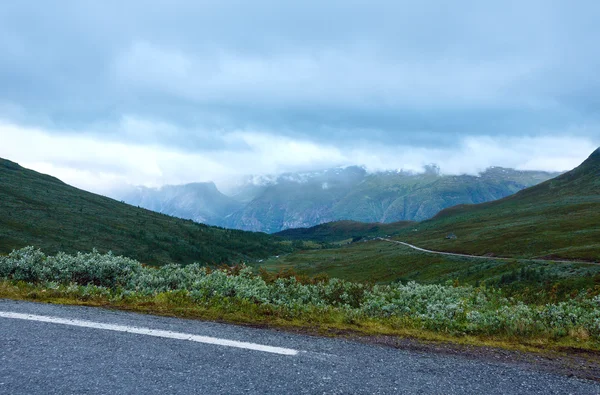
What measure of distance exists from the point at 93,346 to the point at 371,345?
546cm

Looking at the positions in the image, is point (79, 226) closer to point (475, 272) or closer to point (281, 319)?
point (475, 272)

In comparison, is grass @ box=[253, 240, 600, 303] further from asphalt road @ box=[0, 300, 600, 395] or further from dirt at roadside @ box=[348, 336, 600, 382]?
asphalt road @ box=[0, 300, 600, 395]

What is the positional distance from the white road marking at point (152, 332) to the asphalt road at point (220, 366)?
0.8 inches

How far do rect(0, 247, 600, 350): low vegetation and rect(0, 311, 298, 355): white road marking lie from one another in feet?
6.78

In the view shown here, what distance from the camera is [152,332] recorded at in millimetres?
8680

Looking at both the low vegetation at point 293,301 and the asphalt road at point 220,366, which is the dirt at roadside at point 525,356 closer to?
the asphalt road at point 220,366

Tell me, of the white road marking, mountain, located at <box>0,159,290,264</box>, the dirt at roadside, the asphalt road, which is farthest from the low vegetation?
mountain, located at <box>0,159,290,264</box>

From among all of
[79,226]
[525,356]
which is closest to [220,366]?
[525,356]

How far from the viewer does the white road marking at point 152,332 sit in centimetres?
793

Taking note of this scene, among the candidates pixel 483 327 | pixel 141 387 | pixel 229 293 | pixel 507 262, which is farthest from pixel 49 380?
pixel 507 262

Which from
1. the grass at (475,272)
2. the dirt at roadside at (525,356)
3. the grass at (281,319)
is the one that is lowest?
the grass at (475,272)

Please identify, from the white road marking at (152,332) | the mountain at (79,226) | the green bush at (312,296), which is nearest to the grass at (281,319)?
the green bush at (312,296)

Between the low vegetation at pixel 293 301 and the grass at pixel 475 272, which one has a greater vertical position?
the low vegetation at pixel 293 301

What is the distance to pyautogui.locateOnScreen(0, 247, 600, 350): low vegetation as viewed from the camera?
10594mm
